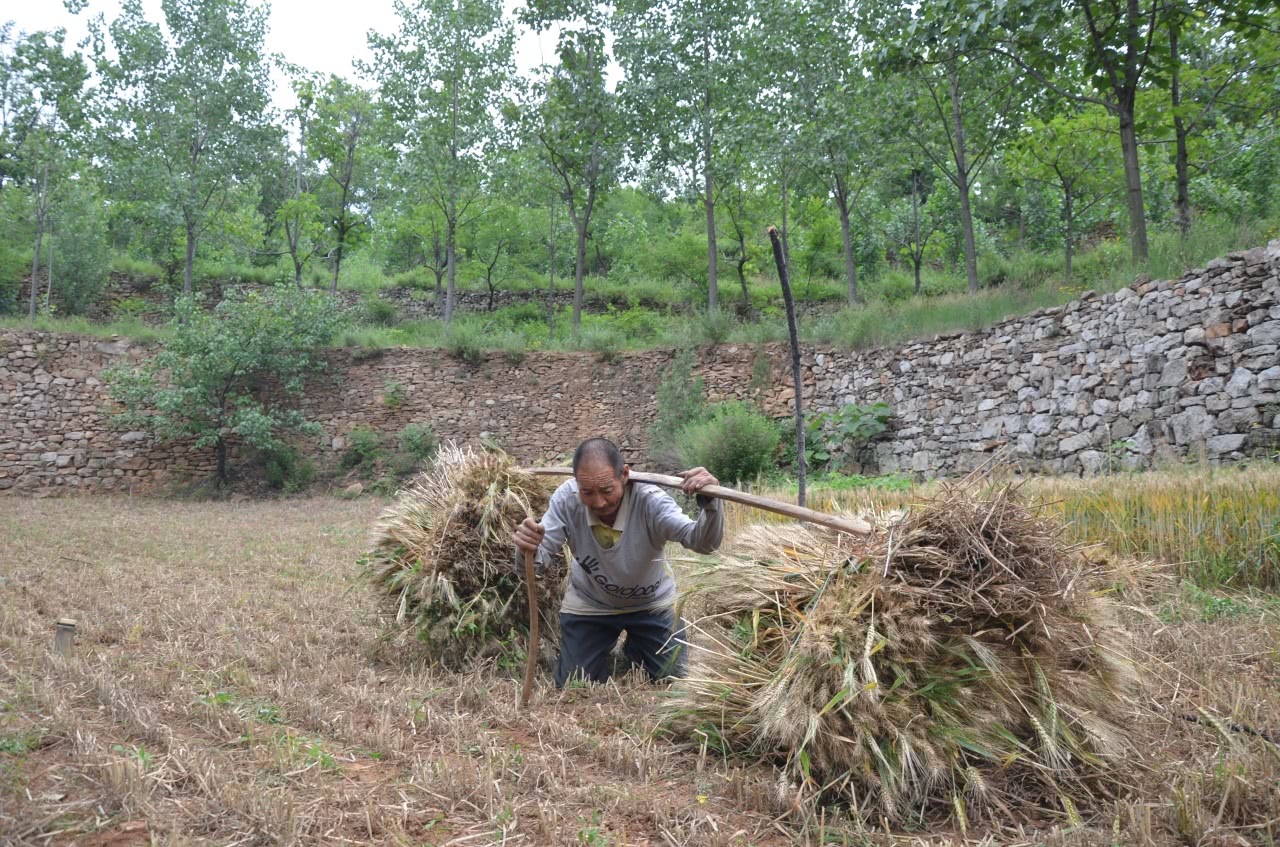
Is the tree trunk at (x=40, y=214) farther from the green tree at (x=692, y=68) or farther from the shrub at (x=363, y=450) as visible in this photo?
the green tree at (x=692, y=68)

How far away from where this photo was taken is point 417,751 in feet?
10.8

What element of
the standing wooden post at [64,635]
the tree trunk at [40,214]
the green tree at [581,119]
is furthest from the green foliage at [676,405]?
the tree trunk at [40,214]

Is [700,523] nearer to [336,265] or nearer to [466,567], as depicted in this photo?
[466,567]

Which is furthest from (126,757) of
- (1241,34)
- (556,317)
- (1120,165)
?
(556,317)

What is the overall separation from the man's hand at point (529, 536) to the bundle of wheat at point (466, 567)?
528 mm

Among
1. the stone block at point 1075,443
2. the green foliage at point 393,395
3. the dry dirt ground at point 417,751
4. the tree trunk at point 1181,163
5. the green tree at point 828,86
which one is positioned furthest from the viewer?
the green foliage at point 393,395

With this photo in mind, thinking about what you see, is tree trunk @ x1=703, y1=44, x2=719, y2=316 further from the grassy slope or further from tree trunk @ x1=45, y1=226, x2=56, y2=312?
tree trunk @ x1=45, y1=226, x2=56, y2=312

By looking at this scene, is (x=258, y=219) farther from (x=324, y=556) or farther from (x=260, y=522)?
(x=324, y=556)

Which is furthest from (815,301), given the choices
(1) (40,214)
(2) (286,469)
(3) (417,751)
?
(3) (417,751)

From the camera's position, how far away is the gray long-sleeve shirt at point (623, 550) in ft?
14.0

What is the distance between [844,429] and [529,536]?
1142 cm

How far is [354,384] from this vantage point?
66.5ft

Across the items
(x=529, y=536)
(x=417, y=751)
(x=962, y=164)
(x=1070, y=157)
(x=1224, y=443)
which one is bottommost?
(x=417, y=751)

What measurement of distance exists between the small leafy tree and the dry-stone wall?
0.90 metres
